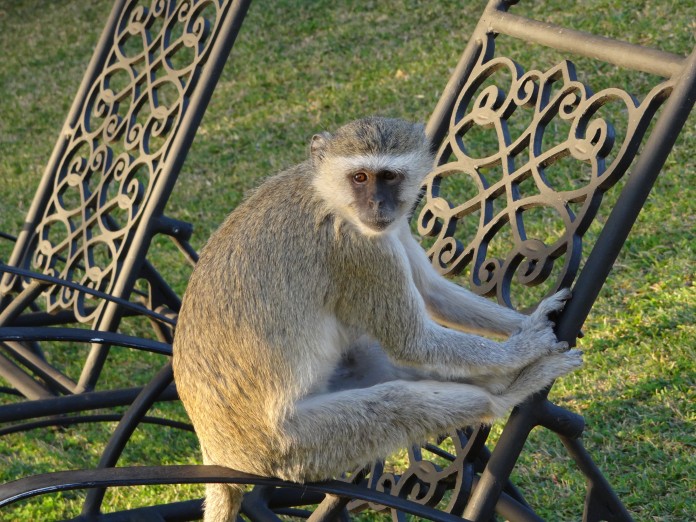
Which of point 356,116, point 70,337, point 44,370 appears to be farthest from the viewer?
point 356,116

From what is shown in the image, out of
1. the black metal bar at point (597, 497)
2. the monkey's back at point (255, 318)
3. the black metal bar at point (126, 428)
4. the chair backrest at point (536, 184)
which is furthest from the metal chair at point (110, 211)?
the black metal bar at point (597, 497)

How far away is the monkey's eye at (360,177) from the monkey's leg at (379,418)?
533 mm

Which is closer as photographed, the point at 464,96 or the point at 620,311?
the point at 464,96

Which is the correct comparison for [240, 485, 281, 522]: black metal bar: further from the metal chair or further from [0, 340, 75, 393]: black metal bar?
[0, 340, 75, 393]: black metal bar

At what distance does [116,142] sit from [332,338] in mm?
1906

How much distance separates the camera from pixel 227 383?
8.02 ft

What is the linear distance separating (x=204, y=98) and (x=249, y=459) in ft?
5.67

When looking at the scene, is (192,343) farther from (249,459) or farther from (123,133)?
(123,133)

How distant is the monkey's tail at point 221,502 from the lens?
2.49 metres

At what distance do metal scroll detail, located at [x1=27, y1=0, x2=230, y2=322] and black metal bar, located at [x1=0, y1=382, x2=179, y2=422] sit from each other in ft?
1.94

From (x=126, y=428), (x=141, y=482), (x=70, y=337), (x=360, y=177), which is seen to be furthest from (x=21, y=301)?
(x=141, y=482)

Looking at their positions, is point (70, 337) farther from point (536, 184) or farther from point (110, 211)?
point (536, 184)

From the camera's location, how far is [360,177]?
8.64 feet

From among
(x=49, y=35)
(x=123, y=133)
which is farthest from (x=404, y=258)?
(x=49, y=35)
